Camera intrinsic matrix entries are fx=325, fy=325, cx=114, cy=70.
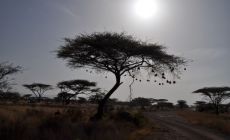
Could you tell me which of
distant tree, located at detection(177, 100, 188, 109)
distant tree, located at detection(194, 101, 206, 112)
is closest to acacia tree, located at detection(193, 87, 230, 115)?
distant tree, located at detection(194, 101, 206, 112)

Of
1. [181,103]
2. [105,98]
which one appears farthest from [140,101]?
[105,98]

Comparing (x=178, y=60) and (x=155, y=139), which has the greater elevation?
(x=178, y=60)

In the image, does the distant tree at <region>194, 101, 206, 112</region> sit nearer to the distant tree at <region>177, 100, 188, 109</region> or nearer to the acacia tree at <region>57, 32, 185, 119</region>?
the distant tree at <region>177, 100, 188, 109</region>

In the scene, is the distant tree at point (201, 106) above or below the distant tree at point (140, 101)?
below

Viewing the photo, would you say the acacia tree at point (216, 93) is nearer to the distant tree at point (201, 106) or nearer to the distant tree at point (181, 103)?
the distant tree at point (201, 106)

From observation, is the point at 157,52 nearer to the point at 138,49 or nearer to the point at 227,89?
the point at 138,49

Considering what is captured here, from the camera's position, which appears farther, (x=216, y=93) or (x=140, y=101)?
(x=140, y=101)

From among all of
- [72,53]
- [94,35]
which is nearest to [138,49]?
[94,35]

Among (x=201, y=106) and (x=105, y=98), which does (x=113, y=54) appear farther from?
(x=201, y=106)

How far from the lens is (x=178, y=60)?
25859 millimetres

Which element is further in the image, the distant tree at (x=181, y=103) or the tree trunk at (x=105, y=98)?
the distant tree at (x=181, y=103)

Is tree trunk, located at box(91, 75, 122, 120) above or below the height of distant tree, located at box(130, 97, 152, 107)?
below

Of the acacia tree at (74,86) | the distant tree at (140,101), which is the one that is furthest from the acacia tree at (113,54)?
the distant tree at (140,101)

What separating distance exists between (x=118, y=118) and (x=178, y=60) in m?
6.63
